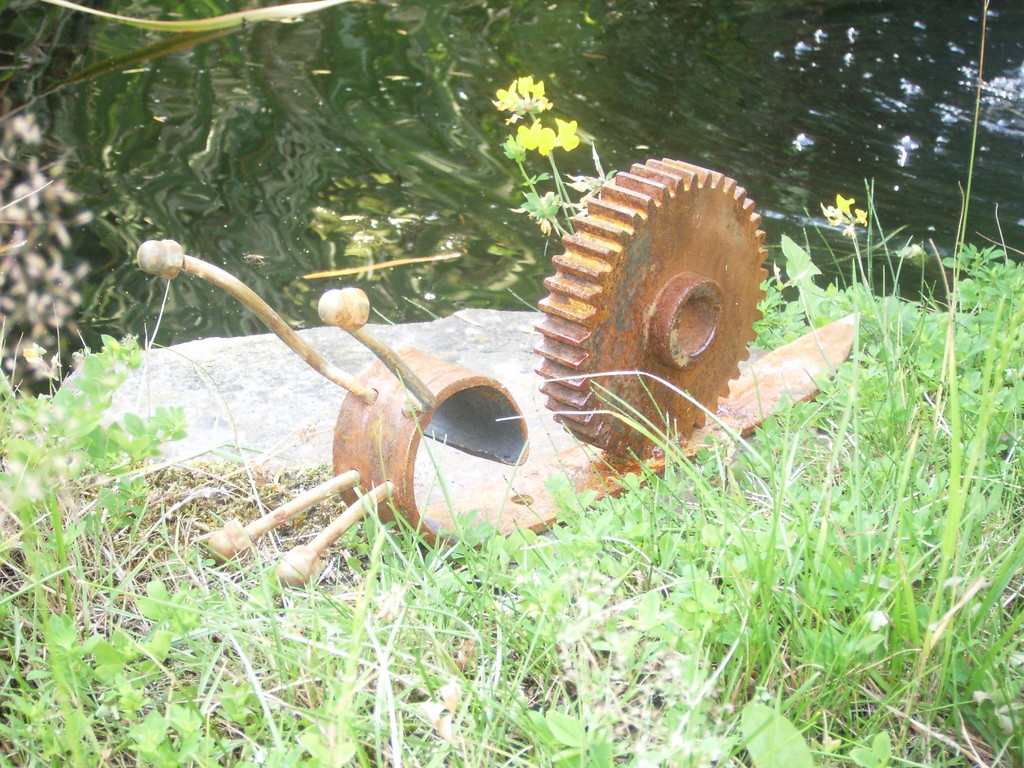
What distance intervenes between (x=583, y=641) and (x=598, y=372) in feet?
2.77

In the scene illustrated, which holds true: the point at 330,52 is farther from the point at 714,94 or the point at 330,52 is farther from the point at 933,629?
the point at 933,629

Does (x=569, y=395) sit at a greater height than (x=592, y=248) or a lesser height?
lesser

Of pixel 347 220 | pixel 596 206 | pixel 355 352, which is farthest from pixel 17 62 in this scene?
pixel 596 206

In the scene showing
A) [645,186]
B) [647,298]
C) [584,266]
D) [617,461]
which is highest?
[645,186]

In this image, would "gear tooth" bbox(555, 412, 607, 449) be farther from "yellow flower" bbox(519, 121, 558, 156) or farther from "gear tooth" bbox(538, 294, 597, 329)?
"yellow flower" bbox(519, 121, 558, 156)

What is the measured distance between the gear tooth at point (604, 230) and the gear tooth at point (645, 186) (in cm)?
10

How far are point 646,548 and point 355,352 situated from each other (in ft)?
4.81

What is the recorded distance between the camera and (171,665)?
1620 millimetres

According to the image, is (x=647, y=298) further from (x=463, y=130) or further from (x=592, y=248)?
(x=463, y=130)

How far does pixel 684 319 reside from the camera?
7.43 feet

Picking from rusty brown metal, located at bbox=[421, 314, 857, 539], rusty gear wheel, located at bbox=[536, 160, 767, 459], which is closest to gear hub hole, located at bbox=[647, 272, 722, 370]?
rusty gear wheel, located at bbox=[536, 160, 767, 459]

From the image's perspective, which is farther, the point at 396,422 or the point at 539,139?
the point at 539,139

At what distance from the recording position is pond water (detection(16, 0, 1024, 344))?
3695mm

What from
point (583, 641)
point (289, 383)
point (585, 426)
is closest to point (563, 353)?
point (585, 426)
